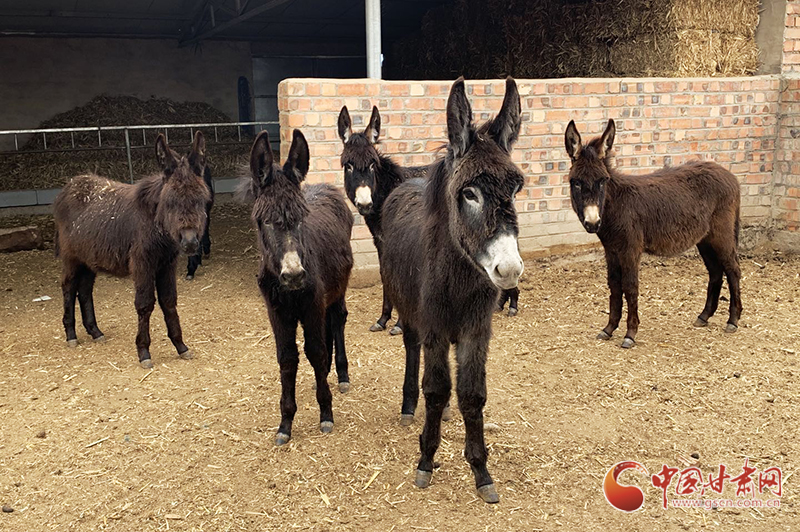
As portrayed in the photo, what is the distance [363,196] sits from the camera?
19.0ft

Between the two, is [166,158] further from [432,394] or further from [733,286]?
[733,286]

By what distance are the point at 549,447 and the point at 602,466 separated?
0.35 meters

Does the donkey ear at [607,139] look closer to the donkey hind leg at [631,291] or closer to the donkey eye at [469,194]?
the donkey hind leg at [631,291]

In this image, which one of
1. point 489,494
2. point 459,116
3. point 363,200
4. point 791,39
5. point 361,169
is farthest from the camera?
point 791,39

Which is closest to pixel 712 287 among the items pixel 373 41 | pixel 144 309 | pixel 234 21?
pixel 373 41

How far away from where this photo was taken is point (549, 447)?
13.5ft

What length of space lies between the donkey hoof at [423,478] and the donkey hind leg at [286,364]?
96 centimetres

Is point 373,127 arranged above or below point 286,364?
above

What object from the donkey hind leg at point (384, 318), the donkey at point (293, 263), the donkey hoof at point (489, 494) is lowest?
the donkey hoof at point (489, 494)

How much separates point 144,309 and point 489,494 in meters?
3.42

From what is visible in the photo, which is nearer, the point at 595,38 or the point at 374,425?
the point at 374,425

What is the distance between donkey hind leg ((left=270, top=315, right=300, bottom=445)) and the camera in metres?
4.04

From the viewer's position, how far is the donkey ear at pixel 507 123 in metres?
3.25

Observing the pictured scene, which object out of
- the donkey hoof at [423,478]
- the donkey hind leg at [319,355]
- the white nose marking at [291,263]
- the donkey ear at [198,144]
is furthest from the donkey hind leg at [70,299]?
the donkey hoof at [423,478]
